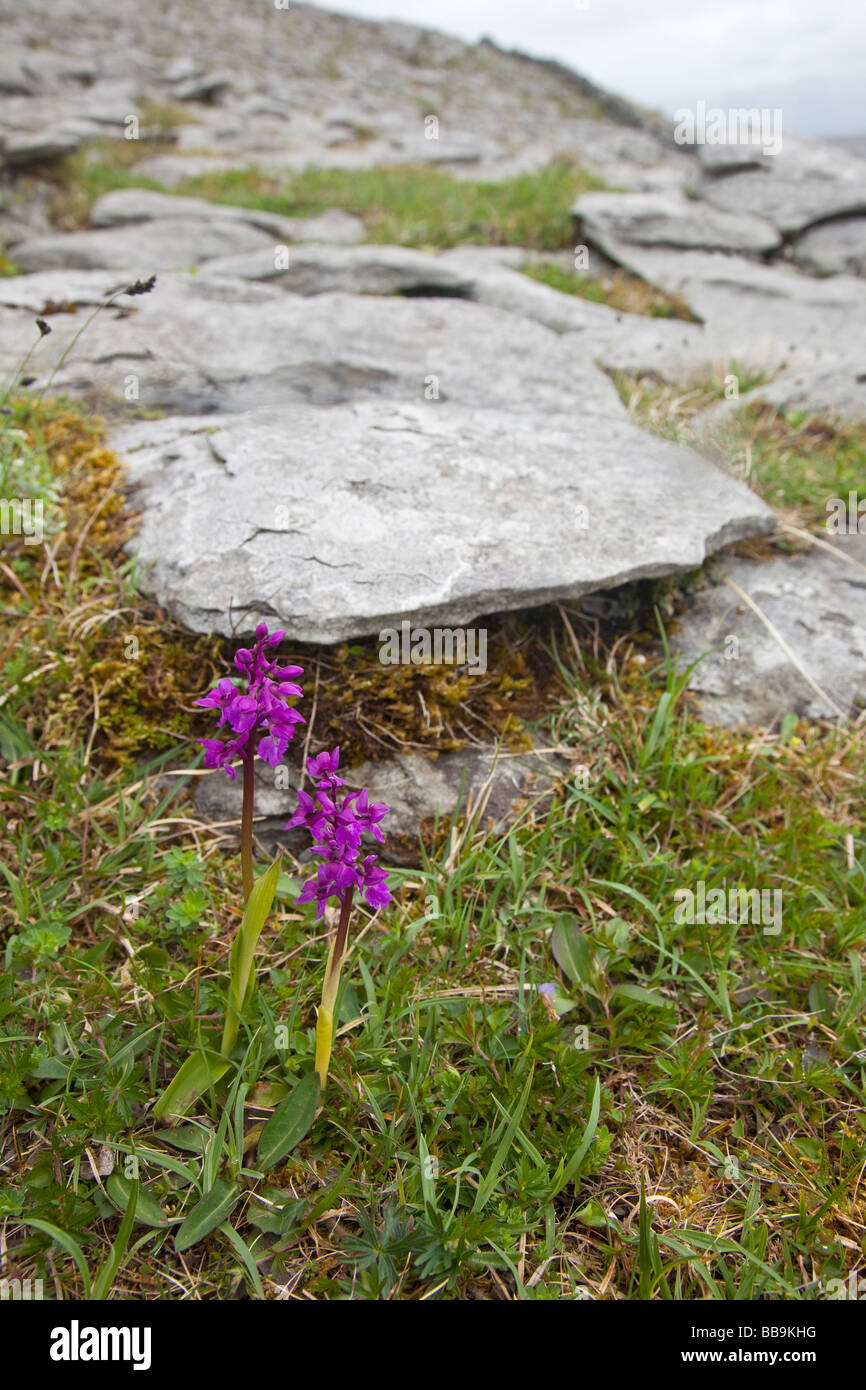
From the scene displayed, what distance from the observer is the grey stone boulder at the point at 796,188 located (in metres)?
10.9

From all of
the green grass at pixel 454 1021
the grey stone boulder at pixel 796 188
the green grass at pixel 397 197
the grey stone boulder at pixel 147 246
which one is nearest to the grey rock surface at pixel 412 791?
Answer: the green grass at pixel 454 1021

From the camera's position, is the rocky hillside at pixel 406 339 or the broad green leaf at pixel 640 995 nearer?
the broad green leaf at pixel 640 995

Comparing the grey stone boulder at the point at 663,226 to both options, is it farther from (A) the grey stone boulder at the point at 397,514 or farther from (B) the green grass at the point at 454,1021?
(B) the green grass at the point at 454,1021

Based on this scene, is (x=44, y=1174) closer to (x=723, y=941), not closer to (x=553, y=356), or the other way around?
(x=723, y=941)

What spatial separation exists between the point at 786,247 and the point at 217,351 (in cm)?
890

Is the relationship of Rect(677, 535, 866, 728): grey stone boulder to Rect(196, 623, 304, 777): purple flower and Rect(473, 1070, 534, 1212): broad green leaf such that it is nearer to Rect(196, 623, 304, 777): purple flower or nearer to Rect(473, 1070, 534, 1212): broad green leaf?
Rect(473, 1070, 534, 1212): broad green leaf

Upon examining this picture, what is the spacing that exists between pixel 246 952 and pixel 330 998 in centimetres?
26

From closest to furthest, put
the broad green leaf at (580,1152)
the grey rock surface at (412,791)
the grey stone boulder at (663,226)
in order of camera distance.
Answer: the broad green leaf at (580,1152) < the grey rock surface at (412,791) < the grey stone boulder at (663,226)

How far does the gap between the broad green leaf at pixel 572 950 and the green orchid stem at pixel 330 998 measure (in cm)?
88

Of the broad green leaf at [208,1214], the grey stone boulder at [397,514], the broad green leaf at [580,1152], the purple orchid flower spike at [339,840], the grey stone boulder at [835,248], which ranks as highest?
the grey stone boulder at [835,248]

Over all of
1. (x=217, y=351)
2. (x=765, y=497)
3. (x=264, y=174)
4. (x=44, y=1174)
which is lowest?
(x=44, y=1174)

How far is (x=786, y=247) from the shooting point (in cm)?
1081

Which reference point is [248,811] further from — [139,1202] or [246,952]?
[139,1202]
